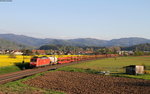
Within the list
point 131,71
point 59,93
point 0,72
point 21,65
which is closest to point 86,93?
point 59,93

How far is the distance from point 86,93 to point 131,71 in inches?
938

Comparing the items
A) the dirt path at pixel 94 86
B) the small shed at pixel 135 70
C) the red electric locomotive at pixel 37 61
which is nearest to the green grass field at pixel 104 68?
the small shed at pixel 135 70

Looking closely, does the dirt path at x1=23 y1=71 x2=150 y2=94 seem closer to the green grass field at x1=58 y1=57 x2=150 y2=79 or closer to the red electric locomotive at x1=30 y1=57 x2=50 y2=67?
the green grass field at x1=58 y1=57 x2=150 y2=79

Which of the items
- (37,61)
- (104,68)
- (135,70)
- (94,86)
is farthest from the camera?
(104,68)

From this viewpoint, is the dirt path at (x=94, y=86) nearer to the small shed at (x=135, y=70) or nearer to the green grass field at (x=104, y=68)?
the green grass field at (x=104, y=68)

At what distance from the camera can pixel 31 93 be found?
76.3 ft

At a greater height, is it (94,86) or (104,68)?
(94,86)

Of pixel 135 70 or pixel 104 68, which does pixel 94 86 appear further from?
pixel 104 68

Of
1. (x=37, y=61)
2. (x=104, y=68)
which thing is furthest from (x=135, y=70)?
(x=37, y=61)

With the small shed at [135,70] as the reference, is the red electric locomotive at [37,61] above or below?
above

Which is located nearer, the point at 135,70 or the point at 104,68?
the point at 135,70

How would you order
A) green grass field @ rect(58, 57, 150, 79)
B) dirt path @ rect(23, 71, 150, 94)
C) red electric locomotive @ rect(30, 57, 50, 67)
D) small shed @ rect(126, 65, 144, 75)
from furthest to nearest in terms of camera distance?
red electric locomotive @ rect(30, 57, 50, 67) → green grass field @ rect(58, 57, 150, 79) → small shed @ rect(126, 65, 144, 75) → dirt path @ rect(23, 71, 150, 94)

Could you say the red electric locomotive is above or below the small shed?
above

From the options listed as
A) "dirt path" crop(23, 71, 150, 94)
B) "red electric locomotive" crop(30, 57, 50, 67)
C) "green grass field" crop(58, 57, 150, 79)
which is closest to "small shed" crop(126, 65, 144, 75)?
"green grass field" crop(58, 57, 150, 79)
